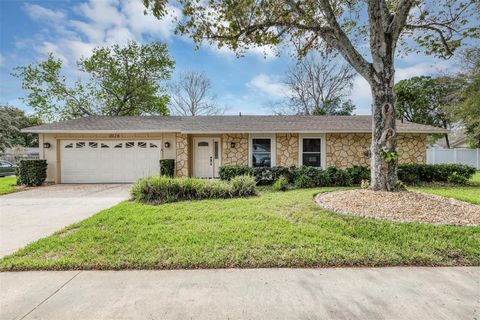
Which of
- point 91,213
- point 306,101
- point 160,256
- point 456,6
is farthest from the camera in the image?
point 306,101

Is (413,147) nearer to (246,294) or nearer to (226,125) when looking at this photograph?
(226,125)

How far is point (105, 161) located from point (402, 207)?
12.7 metres

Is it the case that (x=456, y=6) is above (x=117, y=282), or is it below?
above

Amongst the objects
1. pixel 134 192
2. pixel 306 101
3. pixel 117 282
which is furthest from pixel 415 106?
pixel 117 282

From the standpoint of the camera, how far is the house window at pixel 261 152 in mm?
12273

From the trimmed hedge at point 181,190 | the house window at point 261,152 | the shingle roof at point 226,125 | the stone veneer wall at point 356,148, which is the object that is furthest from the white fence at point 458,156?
the trimmed hedge at point 181,190

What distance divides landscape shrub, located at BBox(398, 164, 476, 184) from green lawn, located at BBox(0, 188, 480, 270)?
635 centimetres

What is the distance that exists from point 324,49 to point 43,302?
10.5 m

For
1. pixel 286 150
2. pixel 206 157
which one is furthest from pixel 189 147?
pixel 286 150

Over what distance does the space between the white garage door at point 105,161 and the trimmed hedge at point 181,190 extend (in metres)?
5.16

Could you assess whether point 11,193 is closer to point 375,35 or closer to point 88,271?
point 88,271

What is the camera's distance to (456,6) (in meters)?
7.20

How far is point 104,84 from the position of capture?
19969 mm

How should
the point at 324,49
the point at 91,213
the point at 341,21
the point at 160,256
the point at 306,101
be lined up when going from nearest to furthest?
the point at 160,256 → the point at 91,213 → the point at 341,21 → the point at 324,49 → the point at 306,101
